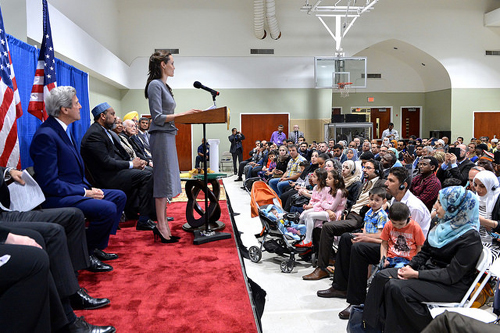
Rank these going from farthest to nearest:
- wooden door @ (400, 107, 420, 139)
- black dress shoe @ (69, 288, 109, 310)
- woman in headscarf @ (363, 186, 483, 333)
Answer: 1. wooden door @ (400, 107, 420, 139)
2. black dress shoe @ (69, 288, 109, 310)
3. woman in headscarf @ (363, 186, 483, 333)

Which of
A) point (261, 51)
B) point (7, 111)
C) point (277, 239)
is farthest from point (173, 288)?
point (261, 51)

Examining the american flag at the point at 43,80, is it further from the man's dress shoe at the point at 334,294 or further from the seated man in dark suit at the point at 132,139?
the man's dress shoe at the point at 334,294

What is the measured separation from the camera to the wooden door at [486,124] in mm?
14969

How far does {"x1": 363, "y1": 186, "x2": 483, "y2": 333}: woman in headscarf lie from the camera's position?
7.36 ft

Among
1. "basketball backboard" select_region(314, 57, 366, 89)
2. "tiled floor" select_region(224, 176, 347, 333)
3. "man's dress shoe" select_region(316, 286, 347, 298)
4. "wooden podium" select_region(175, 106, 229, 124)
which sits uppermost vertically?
"basketball backboard" select_region(314, 57, 366, 89)

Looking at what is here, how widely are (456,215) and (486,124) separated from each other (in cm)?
1490

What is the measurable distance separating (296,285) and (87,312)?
1831 millimetres

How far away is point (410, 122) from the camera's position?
17344mm

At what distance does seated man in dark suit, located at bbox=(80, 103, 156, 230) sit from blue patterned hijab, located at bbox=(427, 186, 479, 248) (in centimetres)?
289

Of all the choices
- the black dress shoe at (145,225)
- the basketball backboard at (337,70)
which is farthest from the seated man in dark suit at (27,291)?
the basketball backboard at (337,70)

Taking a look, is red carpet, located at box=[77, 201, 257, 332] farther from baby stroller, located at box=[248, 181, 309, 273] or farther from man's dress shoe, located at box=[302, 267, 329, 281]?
man's dress shoe, located at box=[302, 267, 329, 281]

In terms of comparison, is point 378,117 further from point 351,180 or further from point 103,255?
point 103,255

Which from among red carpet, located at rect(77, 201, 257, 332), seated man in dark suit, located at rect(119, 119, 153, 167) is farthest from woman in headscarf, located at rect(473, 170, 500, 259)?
seated man in dark suit, located at rect(119, 119, 153, 167)

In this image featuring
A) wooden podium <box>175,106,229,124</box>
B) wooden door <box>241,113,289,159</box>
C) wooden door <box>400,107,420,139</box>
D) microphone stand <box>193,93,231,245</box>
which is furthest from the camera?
wooden door <box>400,107,420,139</box>
